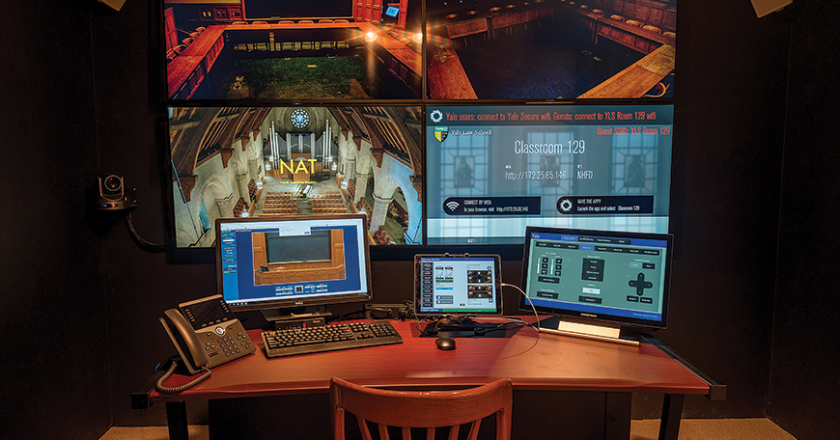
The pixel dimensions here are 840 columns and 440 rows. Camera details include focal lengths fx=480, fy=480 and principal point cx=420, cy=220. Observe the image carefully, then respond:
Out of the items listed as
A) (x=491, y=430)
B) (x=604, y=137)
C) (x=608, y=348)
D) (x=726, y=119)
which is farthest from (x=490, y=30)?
(x=491, y=430)

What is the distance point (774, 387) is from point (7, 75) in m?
4.14

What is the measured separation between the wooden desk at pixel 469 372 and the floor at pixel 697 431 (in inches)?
38.3

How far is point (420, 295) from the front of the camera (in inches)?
88.4

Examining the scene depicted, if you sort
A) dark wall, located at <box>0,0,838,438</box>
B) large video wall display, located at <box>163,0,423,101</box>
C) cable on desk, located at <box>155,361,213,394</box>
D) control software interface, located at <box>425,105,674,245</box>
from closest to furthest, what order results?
cable on desk, located at <box>155,361,213,394</box>
dark wall, located at <box>0,0,838,438</box>
large video wall display, located at <box>163,0,423,101</box>
control software interface, located at <box>425,105,674,245</box>

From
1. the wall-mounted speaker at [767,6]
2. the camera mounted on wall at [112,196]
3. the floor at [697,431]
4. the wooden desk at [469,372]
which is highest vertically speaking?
the wall-mounted speaker at [767,6]

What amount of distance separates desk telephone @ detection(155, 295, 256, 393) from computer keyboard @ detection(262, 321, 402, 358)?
10 cm

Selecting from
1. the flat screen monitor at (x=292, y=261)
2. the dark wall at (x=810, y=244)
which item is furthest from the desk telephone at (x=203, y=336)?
the dark wall at (x=810, y=244)

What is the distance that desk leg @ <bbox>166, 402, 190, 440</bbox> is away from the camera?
1675 mm

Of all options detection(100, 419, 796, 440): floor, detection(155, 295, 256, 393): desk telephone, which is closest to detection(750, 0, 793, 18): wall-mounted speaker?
detection(100, 419, 796, 440): floor

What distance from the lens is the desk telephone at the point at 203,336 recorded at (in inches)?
67.7

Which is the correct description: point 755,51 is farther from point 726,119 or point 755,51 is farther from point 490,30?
point 490,30

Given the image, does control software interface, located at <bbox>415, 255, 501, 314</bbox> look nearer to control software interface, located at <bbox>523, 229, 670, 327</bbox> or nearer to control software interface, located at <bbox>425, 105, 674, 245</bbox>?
control software interface, located at <bbox>523, 229, 670, 327</bbox>

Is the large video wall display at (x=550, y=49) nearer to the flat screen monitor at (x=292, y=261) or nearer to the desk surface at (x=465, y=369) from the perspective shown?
the flat screen monitor at (x=292, y=261)

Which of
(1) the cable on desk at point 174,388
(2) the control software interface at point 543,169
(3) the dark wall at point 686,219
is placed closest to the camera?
(1) the cable on desk at point 174,388
